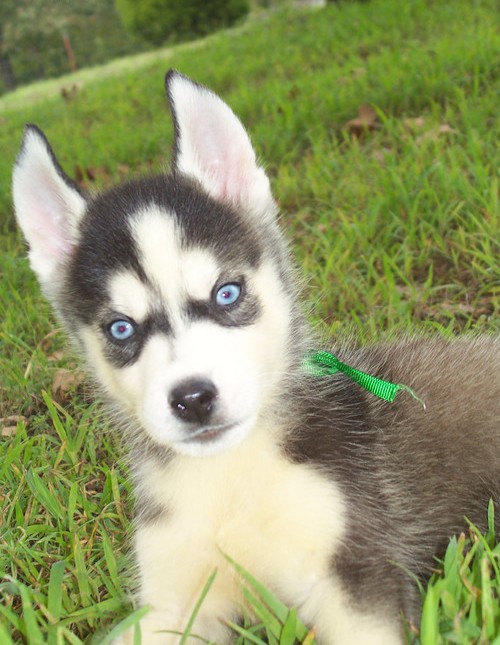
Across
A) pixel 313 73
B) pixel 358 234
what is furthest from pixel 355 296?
pixel 313 73

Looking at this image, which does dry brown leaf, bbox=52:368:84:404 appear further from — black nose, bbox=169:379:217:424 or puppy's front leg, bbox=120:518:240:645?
black nose, bbox=169:379:217:424

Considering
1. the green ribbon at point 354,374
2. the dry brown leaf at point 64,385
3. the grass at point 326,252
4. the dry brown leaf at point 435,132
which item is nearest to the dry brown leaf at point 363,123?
the grass at point 326,252

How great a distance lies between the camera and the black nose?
6.58 feet

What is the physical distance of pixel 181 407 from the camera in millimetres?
2025

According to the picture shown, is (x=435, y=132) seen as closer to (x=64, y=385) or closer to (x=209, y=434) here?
(x=64, y=385)

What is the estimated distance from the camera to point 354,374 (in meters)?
2.66

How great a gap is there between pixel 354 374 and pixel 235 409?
2.36 feet

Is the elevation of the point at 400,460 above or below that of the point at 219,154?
below

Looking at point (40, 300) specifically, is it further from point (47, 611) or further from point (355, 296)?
point (47, 611)

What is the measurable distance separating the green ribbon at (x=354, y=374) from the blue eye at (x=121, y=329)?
0.71 meters

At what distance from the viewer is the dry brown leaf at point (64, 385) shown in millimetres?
3717

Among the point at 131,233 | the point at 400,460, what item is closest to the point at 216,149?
the point at 131,233

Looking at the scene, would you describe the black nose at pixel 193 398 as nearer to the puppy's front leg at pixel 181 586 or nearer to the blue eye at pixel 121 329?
the blue eye at pixel 121 329

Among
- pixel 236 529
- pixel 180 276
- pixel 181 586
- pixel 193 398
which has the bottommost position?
pixel 181 586
